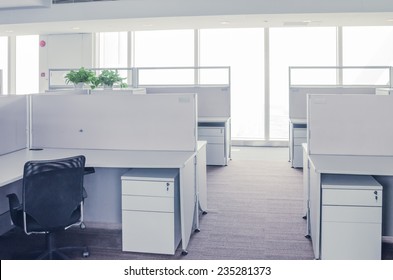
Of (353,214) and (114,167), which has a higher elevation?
(114,167)

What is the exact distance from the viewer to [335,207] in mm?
2387

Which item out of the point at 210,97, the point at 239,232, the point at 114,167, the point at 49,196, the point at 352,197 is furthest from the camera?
the point at 210,97

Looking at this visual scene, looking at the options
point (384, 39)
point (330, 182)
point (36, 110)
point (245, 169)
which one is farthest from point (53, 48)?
point (330, 182)

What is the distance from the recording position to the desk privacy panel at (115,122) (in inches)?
119

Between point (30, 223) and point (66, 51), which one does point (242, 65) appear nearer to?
point (66, 51)

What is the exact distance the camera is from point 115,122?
10.2 ft

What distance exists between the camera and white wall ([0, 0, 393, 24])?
5.66 metres

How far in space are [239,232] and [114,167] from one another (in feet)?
3.37

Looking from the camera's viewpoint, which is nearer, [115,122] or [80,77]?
[115,122]

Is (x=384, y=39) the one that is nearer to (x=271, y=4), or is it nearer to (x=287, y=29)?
(x=287, y=29)

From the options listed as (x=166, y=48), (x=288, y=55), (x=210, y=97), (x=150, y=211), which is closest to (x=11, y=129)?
(x=150, y=211)

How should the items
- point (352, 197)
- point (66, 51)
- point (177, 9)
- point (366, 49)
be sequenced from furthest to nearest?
point (66, 51) → point (366, 49) → point (177, 9) → point (352, 197)

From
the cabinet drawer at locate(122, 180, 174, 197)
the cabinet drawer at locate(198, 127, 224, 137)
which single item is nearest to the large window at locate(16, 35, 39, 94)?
the cabinet drawer at locate(198, 127, 224, 137)

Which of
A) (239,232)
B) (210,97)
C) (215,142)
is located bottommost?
(239,232)
